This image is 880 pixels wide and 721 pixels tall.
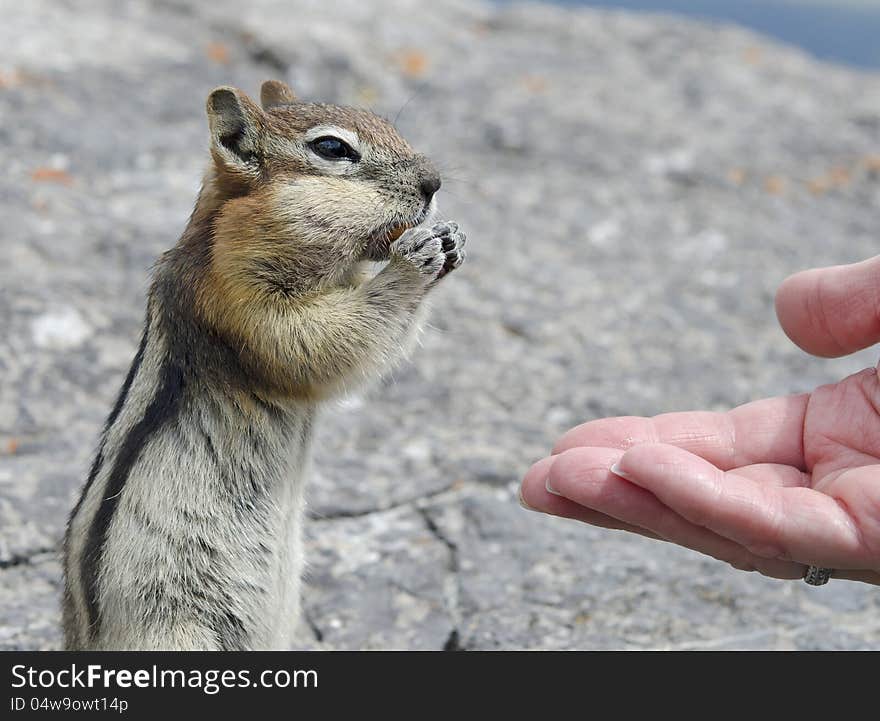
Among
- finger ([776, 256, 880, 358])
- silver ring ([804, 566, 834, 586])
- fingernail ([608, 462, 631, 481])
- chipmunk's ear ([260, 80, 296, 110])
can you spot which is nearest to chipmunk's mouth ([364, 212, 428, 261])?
chipmunk's ear ([260, 80, 296, 110])

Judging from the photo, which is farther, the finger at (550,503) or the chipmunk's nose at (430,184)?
the chipmunk's nose at (430,184)

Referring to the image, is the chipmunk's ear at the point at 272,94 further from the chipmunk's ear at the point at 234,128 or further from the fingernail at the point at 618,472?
the fingernail at the point at 618,472

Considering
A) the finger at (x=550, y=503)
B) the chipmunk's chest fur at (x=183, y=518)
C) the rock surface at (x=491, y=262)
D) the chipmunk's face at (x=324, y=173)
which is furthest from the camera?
the rock surface at (x=491, y=262)

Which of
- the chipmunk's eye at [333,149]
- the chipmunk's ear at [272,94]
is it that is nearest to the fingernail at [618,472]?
the chipmunk's eye at [333,149]

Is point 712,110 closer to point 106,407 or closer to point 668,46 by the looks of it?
point 668,46

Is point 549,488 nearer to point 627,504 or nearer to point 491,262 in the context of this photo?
point 627,504

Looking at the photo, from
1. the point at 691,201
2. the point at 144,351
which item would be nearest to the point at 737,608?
the point at 144,351

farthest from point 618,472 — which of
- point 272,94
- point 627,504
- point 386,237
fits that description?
point 272,94
